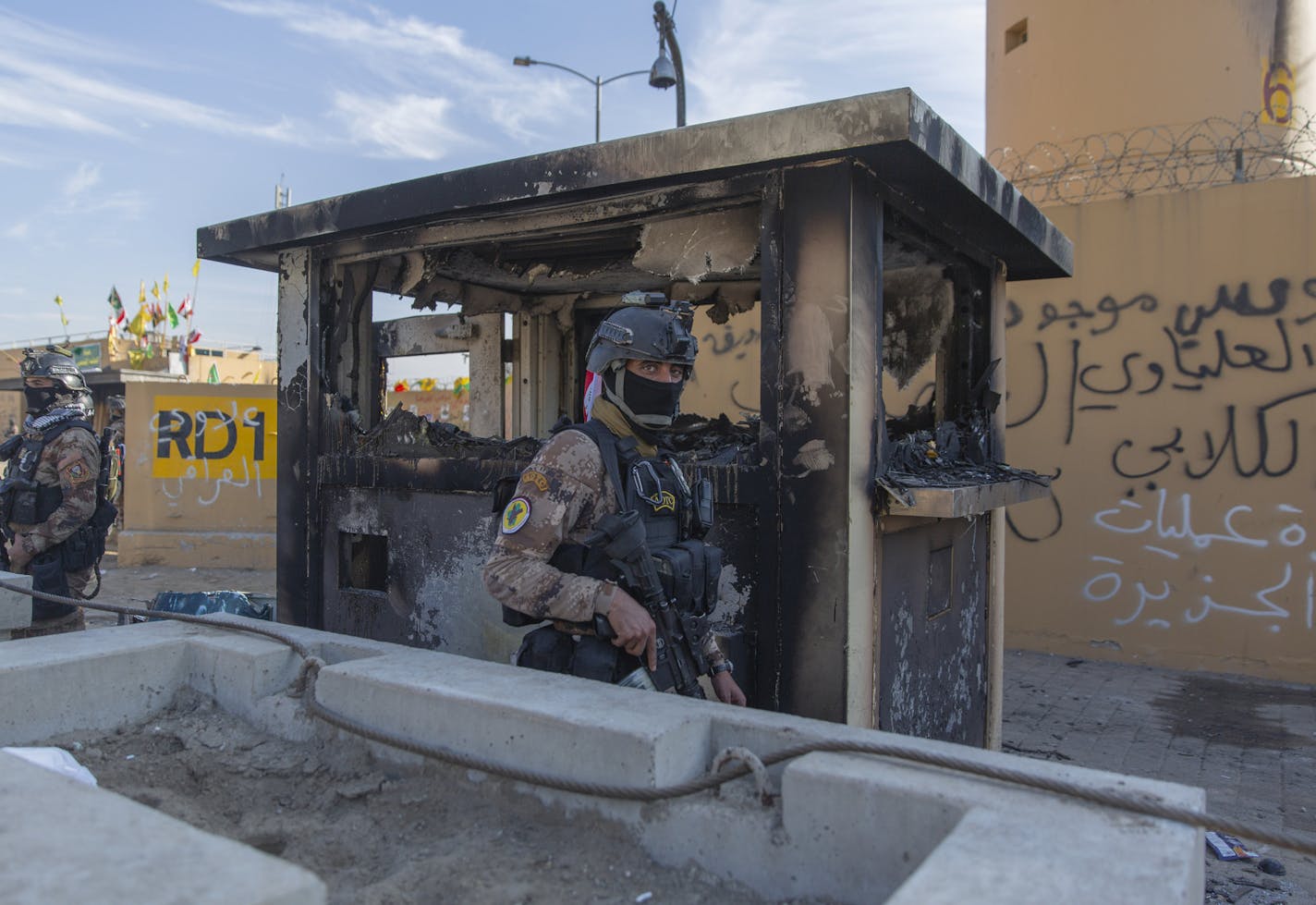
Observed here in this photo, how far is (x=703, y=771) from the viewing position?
2039 mm

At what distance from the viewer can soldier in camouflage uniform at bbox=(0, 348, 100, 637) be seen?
15.9 feet

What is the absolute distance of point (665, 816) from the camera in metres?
1.86

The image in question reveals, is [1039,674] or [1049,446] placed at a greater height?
[1049,446]

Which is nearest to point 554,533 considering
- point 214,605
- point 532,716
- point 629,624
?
point 629,624

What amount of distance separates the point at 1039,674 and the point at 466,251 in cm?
490

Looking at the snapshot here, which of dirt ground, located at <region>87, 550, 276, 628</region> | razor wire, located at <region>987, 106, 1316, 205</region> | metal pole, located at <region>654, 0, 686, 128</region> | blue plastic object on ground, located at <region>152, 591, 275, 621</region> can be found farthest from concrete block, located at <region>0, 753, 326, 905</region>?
metal pole, located at <region>654, 0, 686, 128</region>

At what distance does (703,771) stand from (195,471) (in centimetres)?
1001

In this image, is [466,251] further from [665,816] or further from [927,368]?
[927,368]

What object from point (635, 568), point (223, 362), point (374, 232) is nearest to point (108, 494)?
point (374, 232)

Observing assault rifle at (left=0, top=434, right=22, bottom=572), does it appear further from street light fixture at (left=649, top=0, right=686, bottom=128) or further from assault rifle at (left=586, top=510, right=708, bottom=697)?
street light fixture at (left=649, top=0, right=686, bottom=128)

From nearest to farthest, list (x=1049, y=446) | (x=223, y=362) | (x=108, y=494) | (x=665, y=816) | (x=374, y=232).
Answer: (x=665, y=816) → (x=374, y=232) → (x=108, y=494) → (x=1049, y=446) → (x=223, y=362)

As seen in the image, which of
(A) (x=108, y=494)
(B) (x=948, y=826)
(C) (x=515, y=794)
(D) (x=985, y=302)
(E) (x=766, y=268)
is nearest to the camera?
Result: (B) (x=948, y=826)

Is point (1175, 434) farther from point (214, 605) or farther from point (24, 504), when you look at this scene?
point (24, 504)

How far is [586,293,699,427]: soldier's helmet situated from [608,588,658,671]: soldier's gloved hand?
1.95 ft
